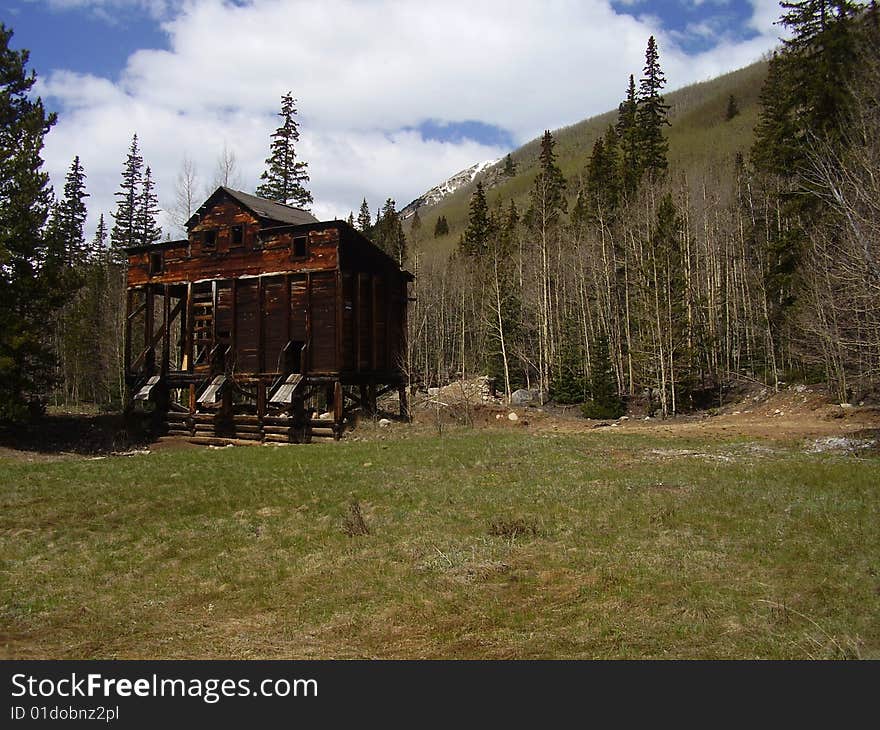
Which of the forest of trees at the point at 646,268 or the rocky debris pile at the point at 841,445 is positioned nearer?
the rocky debris pile at the point at 841,445

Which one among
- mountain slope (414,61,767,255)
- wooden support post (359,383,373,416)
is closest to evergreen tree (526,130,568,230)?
mountain slope (414,61,767,255)

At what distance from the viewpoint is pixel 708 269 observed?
47.7 m

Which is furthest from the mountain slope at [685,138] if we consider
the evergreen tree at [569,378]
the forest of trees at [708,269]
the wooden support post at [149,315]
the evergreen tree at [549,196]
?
the wooden support post at [149,315]

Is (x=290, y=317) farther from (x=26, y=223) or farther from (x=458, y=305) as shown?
(x=458, y=305)

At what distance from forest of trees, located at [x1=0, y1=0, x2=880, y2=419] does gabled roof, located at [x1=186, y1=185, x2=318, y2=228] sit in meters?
6.94

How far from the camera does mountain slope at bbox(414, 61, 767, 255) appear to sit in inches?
3595

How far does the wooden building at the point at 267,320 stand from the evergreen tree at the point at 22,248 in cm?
392

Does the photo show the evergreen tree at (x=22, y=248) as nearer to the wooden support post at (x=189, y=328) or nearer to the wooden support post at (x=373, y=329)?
the wooden support post at (x=189, y=328)

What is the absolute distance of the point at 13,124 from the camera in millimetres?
30062

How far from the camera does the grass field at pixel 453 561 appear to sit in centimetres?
744

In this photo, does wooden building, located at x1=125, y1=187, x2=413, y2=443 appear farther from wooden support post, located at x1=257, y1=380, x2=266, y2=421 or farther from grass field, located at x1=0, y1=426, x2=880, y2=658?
grass field, located at x1=0, y1=426, x2=880, y2=658

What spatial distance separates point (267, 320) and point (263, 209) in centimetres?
534
